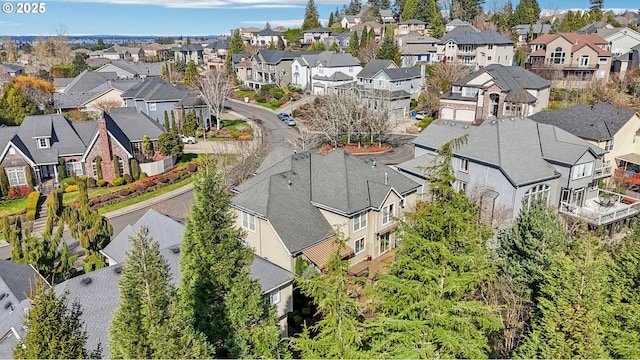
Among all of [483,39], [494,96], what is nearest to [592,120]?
[494,96]

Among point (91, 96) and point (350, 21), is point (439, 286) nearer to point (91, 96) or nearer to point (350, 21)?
point (91, 96)

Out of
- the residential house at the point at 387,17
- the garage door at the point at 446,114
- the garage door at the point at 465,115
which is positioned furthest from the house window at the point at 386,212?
the residential house at the point at 387,17

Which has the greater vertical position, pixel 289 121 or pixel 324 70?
pixel 324 70

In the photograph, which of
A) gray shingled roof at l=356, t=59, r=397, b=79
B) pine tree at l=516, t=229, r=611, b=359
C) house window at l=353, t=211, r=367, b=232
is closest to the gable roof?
gray shingled roof at l=356, t=59, r=397, b=79

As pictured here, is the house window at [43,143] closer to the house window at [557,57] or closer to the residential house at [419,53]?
the residential house at [419,53]

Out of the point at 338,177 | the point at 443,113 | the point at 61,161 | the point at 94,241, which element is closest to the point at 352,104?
the point at 443,113
